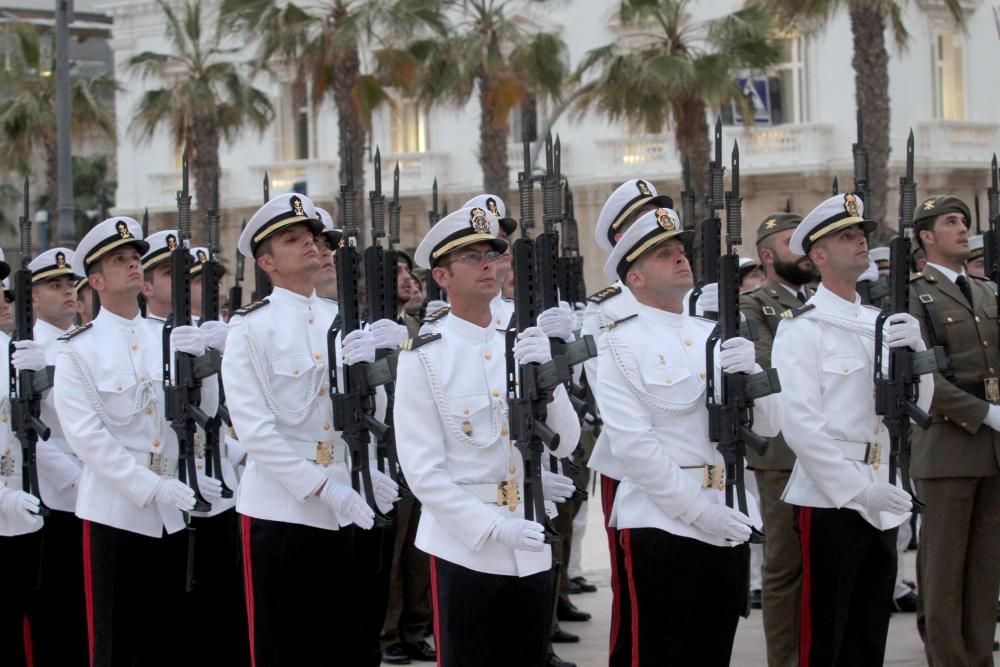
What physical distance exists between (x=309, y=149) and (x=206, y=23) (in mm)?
3473

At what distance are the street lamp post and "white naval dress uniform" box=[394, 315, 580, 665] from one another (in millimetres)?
13274

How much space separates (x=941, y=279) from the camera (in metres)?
7.53

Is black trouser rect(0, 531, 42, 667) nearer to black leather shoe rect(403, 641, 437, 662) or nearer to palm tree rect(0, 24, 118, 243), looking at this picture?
black leather shoe rect(403, 641, 437, 662)

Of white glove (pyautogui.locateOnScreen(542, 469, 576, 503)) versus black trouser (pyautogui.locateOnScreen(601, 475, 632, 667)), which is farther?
black trouser (pyautogui.locateOnScreen(601, 475, 632, 667))

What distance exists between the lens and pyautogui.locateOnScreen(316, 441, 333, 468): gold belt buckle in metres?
6.54

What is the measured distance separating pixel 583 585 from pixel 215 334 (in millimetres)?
3865

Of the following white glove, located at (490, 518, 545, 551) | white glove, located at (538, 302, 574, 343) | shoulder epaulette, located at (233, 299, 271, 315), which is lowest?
white glove, located at (490, 518, 545, 551)

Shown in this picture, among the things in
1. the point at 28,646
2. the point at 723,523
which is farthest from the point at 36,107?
the point at 723,523

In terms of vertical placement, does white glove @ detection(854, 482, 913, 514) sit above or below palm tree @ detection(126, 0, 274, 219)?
below

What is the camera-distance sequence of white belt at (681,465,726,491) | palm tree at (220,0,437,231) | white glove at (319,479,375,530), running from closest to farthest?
white belt at (681,465,726,491) → white glove at (319,479,375,530) → palm tree at (220,0,437,231)

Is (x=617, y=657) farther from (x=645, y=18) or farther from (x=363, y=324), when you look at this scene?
(x=645, y=18)

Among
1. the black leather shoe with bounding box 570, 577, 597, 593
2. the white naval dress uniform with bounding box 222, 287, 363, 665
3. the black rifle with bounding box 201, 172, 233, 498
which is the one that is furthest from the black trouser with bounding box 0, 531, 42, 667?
the black leather shoe with bounding box 570, 577, 597, 593

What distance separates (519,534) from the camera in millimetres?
5312

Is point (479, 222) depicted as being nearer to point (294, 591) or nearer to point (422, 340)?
point (422, 340)
